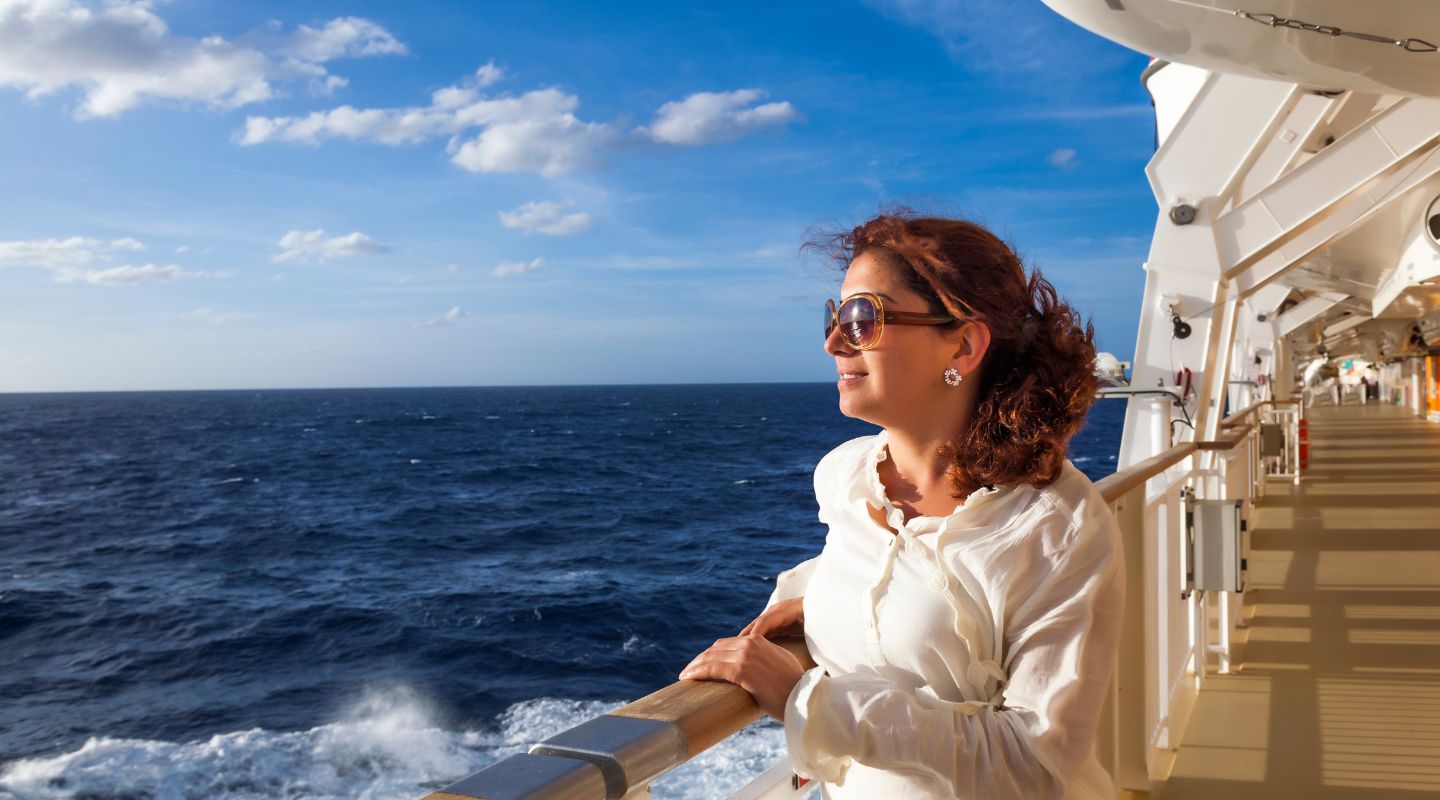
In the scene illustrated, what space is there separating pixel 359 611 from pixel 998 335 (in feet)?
52.6

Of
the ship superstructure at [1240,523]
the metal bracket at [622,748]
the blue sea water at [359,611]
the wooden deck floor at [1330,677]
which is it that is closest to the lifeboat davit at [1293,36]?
the ship superstructure at [1240,523]

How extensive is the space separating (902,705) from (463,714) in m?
10.5

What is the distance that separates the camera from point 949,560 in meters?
0.97

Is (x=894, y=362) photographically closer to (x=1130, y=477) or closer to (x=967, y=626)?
(x=967, y=626)

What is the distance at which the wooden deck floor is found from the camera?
2.49 metres

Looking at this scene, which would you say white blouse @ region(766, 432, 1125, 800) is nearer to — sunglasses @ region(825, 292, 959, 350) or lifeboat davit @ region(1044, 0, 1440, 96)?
sunglasses @ region(825, 292, 959, 350)

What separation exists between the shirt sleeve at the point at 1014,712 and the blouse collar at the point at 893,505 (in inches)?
3.3

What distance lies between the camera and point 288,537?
23406mm

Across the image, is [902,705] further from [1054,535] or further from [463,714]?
[463,714]

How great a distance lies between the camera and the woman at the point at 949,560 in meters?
0.90

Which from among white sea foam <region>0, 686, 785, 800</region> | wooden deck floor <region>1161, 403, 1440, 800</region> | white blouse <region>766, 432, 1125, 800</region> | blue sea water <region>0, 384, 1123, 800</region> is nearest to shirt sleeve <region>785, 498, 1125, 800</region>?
white blouse <region>766, 432, 1125, 800</region>

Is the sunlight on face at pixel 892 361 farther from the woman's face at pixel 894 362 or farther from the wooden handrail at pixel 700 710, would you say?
the wooden handrail at pixel 700 710

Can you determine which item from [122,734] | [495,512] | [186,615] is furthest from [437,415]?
[122,734]

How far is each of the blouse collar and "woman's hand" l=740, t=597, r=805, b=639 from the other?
14cm
